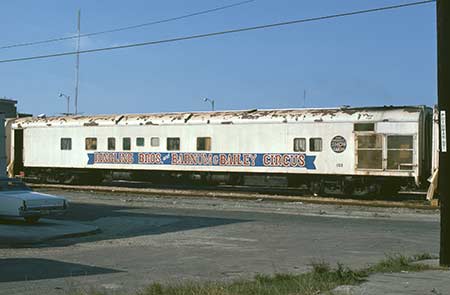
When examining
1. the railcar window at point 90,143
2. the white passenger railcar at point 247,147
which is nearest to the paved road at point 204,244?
the white passenger railcar at point 247,147

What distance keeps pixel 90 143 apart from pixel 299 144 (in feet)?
38.2

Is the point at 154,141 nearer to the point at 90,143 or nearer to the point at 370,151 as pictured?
the point at 90,143

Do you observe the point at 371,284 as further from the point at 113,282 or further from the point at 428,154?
the point at 428,154

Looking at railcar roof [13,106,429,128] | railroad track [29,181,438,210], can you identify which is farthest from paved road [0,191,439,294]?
railcar roof [13,106,429,128]

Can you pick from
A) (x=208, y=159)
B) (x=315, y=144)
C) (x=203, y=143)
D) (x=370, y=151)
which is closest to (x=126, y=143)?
(x=203, y=143)

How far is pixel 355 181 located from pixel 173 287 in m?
18.5

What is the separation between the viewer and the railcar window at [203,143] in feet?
93.8

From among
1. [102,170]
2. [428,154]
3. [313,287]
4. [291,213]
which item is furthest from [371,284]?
[102,170]

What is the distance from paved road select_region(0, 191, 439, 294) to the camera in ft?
33.1

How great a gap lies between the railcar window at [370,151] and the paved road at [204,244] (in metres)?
3.18

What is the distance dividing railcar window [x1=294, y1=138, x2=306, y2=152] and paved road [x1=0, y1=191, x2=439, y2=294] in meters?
3.83

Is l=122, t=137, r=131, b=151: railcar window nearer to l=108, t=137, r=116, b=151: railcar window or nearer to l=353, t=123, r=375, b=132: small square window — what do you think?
l=108, t=137, r=116, b=151: railcar window

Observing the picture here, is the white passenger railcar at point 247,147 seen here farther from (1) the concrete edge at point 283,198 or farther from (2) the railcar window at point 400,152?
(1) the concrete edge at point 283,198

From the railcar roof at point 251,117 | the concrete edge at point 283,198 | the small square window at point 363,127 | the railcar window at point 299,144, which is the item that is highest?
the railcar roof at point 251,117
